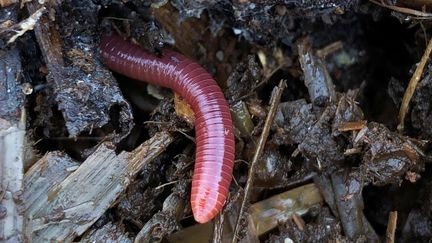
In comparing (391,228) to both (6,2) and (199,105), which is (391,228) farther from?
(6,2)

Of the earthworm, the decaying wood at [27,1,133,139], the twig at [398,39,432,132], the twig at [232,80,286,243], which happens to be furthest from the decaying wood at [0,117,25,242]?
the twig at [398,39,432,132]

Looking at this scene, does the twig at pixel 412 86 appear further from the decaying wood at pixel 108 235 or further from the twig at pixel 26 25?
the twig at pixel 26 25

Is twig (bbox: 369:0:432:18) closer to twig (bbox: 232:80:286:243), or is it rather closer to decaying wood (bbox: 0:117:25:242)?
twig (bbox: 232:80:286:243)

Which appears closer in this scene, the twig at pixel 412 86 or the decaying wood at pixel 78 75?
the decaying wood at pixel 78 75

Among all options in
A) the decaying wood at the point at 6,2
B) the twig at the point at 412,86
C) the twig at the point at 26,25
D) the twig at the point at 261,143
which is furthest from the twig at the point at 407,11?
the decaying wood at the point at 6,2

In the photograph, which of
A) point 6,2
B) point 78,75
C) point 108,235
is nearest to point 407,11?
point 78,75

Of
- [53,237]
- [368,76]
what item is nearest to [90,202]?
[53,237]

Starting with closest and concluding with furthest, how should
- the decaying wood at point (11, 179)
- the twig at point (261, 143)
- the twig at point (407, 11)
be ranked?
the decaying wood at point (11, 179) < the twig at point (261, 143) < the twig at point (407, 11)
